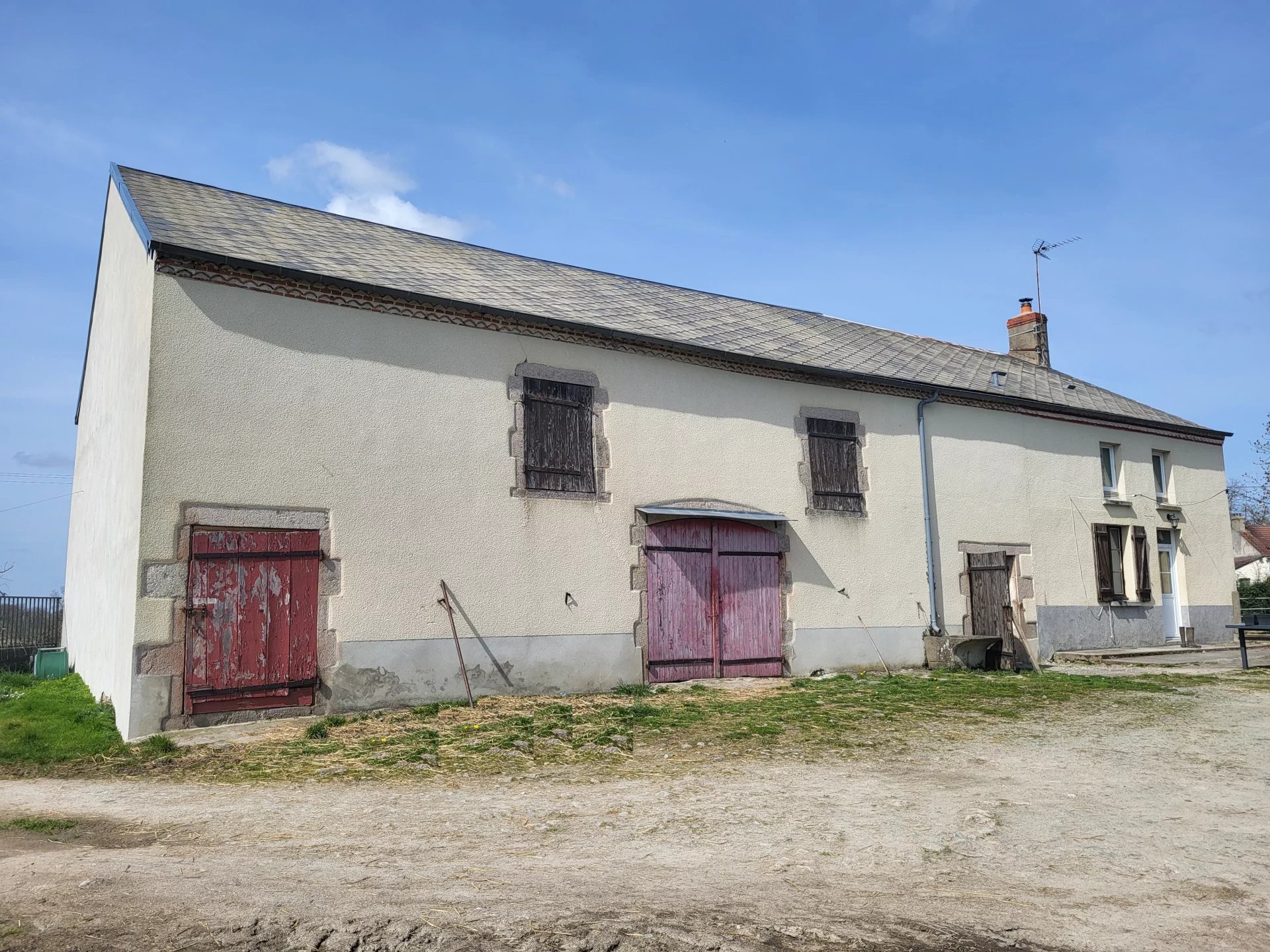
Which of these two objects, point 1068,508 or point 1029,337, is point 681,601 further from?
point 1029,337

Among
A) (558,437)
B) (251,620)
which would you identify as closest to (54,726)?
(251,620)

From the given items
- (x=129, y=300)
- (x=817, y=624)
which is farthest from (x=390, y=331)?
(x=817, y=624)

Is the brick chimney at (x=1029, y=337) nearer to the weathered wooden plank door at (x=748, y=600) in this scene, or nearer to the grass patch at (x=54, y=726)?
the weathered wooden plank door at (x=748, y=600)

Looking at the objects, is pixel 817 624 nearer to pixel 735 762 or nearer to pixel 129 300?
pixel 735 762

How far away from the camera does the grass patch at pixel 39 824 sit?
5.33m

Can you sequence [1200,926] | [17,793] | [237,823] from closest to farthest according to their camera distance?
[1200,926]
[237,823]
[17,793]

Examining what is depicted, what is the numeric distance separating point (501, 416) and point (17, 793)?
5861 mm

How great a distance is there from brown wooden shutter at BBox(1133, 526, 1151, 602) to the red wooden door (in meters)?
14.9

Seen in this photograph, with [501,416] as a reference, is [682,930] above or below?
below

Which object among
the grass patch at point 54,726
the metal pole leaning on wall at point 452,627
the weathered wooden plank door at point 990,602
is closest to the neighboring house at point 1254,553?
the weathered wooden plank door at point 990,602

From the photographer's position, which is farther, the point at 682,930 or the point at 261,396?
the point at 261,396

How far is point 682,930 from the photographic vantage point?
355 cm

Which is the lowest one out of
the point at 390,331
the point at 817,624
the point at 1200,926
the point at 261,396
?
the point at 1200,926

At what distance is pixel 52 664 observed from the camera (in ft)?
48.2
